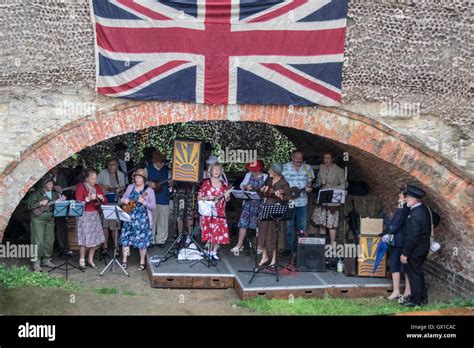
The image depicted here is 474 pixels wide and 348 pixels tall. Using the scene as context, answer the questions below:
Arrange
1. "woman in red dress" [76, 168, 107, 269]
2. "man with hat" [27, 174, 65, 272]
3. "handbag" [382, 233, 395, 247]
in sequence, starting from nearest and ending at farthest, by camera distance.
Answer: "handbag" [382, 233, 395, 247], "man with hat" [27, 174, 65, 272], "woman in red dress" [76, 168, 107, 269]

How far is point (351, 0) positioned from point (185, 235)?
552cm

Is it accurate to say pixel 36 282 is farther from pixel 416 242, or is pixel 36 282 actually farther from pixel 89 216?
pixel 416 242

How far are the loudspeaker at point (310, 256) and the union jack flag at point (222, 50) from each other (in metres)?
2.77

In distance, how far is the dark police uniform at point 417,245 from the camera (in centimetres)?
1154

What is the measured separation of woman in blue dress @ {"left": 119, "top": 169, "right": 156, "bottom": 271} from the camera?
1290 cm

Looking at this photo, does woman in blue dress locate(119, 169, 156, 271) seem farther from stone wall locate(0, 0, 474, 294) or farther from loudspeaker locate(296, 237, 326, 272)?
loudspeaker locate(296, 237, 326, 272)

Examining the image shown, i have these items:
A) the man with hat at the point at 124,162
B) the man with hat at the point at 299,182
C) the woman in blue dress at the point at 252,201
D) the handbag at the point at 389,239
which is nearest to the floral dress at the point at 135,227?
the man with hat at the point at 124,162

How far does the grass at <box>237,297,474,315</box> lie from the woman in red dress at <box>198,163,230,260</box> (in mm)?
1903

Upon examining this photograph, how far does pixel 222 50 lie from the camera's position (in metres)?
11.8

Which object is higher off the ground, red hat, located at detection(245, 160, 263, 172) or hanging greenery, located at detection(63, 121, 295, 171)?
hanging greenery, located at detection(63, 121, 295, 171)

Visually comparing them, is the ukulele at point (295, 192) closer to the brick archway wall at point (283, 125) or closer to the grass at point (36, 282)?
the brick archway wall at point (283, 125)

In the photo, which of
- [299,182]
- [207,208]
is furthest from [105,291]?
[299,182]

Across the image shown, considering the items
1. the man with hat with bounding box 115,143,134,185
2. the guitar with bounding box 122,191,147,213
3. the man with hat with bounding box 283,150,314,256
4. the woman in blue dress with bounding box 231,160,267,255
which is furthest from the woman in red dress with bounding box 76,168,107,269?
the man with hat with bounding box 283,150,314,256

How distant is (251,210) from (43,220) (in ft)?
13.0
